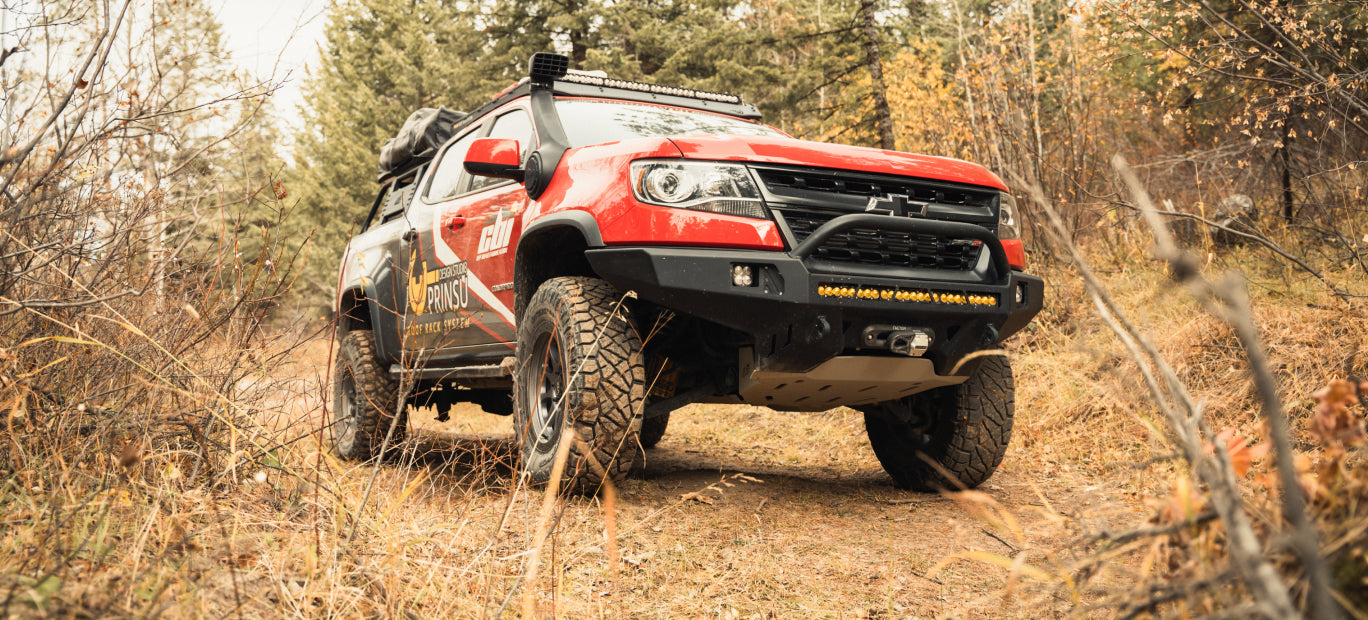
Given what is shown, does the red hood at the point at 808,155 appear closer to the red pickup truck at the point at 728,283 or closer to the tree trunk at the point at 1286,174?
the red pickup truck at the point at 728,283

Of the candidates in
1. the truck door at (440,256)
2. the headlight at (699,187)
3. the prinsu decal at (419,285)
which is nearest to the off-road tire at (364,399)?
the truck door at (440,256)

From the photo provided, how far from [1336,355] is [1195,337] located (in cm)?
89

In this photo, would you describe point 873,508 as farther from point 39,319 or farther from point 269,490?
point 39,319

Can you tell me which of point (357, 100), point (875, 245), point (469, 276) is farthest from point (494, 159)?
point (357, 100)

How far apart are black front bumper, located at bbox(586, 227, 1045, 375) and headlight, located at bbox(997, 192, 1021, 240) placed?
10.7 inches

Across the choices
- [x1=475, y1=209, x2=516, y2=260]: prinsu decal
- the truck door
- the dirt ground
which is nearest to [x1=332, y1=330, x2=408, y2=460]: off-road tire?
the truck door

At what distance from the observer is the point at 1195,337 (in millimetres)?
5988

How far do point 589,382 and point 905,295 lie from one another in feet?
4.05

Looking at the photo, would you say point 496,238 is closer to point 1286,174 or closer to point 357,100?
point 1286,174

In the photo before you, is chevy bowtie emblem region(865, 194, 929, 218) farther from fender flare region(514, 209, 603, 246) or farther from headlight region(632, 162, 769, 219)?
fender flare region(514, 209, 603, 246)

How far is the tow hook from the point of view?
372 centimetres

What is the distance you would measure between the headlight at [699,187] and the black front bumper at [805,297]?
0.57 feet

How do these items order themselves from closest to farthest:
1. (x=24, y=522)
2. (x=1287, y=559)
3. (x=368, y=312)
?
1. (x=1287, y=559)
2. (x=24, y=522)
3. (x=368, y=312)

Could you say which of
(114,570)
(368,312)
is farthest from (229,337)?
(368,312)
